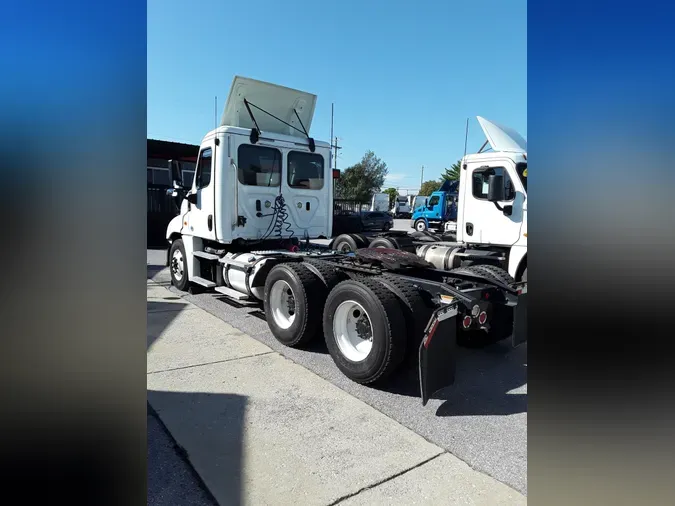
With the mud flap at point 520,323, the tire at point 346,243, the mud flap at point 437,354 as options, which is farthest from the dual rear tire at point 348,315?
the tire at point 346,243

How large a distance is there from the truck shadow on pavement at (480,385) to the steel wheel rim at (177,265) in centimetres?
571

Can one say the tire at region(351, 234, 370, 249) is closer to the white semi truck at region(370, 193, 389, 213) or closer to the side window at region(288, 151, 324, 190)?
the side window at region(288, 151, 324, 190)

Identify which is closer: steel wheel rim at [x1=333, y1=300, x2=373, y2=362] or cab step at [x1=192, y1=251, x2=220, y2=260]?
A: steel wheel rim at [x1=333, y1=300, x2=373, y2=362]

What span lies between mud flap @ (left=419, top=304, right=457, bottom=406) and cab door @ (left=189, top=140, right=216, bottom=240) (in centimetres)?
457

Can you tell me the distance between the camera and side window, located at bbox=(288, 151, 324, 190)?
7.48 m

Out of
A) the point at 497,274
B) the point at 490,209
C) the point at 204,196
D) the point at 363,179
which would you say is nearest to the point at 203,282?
the point at 204,196

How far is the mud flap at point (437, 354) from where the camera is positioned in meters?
3.57

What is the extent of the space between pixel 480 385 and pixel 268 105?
5.58 metres

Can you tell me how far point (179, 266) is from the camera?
28.9 ft

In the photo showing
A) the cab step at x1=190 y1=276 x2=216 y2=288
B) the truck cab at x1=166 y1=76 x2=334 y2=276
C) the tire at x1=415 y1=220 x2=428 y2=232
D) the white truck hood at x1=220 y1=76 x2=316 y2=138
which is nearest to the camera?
the truck cab at x1=166 y1=76 x2=334 y2=276

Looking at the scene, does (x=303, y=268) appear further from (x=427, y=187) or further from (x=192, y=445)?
(x=427, y=187)

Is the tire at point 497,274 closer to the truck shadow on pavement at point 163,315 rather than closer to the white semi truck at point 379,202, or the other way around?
the truck shadow on pavement at point 163,315

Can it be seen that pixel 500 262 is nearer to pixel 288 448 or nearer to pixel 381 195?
pixel 288 448

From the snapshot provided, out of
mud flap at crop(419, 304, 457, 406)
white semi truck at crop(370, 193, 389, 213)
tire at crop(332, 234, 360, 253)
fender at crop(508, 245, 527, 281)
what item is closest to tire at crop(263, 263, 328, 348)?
mud flap at crop(419, 304, 457, 406)
